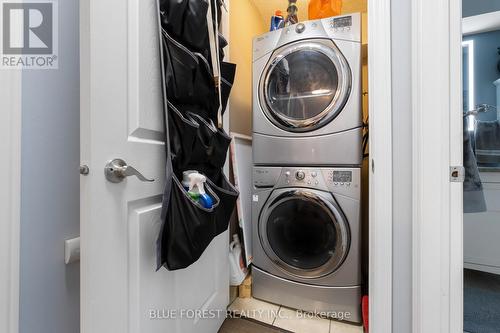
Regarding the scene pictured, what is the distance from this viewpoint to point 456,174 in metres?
0.75

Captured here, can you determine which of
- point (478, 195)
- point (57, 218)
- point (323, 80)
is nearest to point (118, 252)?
point (57, 218)

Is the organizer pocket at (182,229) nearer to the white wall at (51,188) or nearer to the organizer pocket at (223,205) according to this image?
the organizer pocket at (223,205)

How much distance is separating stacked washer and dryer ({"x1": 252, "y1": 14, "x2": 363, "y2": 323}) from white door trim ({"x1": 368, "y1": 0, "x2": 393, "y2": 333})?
410 millimetres

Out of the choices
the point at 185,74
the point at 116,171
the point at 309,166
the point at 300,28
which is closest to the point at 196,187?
the point at 116,171

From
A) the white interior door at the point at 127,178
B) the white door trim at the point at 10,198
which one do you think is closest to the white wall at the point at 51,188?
the white door trim at the point at 10,198

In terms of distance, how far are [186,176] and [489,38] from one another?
1725mm

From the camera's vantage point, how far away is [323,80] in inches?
54.4

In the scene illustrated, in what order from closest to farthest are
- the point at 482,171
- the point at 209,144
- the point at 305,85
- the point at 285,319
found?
the point at 209,144, the point at 482,171, the point at 285,319, the point at 305,85

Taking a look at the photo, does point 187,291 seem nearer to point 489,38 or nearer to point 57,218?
point 57,218

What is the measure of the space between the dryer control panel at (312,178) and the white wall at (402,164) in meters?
0.42

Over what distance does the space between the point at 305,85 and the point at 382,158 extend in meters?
0.77

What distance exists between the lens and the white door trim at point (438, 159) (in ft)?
2.45

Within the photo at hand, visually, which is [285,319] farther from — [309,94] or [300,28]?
[300,28]

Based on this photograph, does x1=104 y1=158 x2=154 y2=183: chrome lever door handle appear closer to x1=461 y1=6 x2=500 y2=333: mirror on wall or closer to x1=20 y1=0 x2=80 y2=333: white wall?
x1=20 y1=0 x2=80 y2=333: white wall
